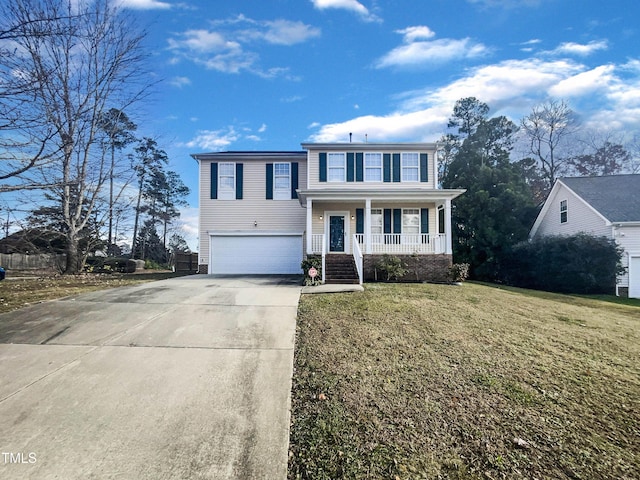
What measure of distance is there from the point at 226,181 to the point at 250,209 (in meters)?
1.88

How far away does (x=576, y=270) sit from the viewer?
14289mm

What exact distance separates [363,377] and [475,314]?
13.9 feet

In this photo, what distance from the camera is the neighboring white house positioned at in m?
14.2

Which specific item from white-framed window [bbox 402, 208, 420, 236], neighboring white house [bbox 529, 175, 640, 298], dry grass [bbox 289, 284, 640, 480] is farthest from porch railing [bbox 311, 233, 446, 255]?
neighboring white house [bbox 529, 175, 640, 298]

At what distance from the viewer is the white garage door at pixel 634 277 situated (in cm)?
1412

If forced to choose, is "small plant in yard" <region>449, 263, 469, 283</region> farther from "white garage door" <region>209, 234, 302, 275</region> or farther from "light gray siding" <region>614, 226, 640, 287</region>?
"light gray siding" <region>614, 226, 640, 287</region>

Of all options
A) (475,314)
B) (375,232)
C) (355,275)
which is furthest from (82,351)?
(375,232)

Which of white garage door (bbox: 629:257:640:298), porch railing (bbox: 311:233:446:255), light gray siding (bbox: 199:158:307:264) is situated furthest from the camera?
→ light gray siding (bbox: 199:158:307:264)

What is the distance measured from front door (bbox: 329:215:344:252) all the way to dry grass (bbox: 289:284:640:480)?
852 centimetres

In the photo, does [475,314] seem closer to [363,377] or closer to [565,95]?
[363,377]

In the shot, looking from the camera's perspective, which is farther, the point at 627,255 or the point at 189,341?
the point at 627,255

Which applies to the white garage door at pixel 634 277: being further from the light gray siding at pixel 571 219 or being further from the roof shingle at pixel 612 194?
the roof shingle at pixel 612 194

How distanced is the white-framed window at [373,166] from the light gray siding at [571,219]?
10.9 metres

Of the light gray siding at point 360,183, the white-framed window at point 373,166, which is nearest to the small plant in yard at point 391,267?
the light gray siding at point 360,183
